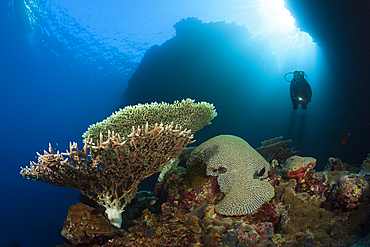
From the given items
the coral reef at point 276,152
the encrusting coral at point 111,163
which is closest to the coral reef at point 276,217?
the encrusting coral at point 111,163

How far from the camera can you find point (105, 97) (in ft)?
181

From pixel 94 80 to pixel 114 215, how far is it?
195 feet

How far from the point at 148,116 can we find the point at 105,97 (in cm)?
5879

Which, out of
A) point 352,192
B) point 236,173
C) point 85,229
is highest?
point 85,229

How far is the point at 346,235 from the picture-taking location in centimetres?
201

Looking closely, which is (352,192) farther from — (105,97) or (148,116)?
(105,97)

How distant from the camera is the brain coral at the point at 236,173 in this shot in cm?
279

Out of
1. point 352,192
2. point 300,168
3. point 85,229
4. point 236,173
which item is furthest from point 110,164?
point 352,192

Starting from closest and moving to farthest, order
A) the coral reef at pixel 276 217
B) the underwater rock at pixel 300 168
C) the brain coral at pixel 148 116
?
the coral reef at pixel 276 217 → the underwater rock at pixel 300 168 → the brain coral at pixel 148 116

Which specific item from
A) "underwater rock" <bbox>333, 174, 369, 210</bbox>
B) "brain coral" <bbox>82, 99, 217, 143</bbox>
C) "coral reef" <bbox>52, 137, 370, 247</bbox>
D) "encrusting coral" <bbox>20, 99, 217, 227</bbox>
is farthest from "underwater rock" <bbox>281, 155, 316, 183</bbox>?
"brain coral" <bbox>82, 99, 217, 143</bbox>

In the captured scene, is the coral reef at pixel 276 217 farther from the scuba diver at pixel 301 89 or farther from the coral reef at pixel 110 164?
the scuba diver at pixel 301 89

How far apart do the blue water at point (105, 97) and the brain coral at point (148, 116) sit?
84.4 inches

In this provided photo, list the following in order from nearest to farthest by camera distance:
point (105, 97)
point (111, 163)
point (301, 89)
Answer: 1. point (111, 163)
2. point (301, 89)
3. point (105, 97)

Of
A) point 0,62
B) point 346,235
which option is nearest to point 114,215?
point 346,235
